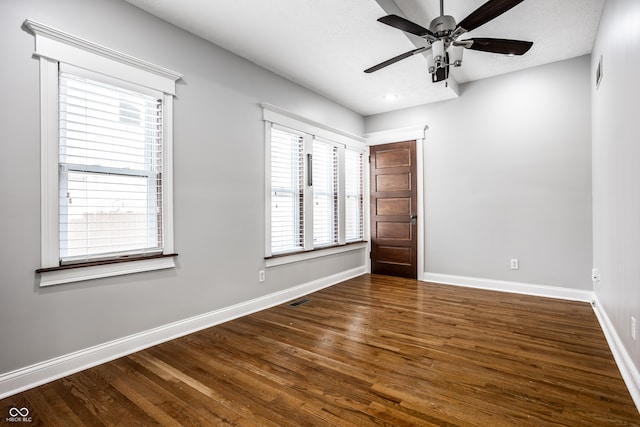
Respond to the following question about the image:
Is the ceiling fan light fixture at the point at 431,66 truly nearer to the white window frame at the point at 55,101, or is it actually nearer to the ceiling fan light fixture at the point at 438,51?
the ceiling fan light fixture at the point at 438,51

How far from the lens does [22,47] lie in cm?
202

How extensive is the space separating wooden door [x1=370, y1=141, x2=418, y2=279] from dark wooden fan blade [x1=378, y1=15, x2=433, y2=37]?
2778 millimetres

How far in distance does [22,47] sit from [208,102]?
1330 mm

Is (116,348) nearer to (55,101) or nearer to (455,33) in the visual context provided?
(55,101)

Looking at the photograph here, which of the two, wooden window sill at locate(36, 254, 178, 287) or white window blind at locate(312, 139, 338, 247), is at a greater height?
white window blind at locate(312, 139, 338, 247)

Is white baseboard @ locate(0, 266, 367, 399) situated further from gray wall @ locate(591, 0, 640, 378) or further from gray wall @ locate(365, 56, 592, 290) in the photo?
gray wall @ locate(591, 0, 640, 378)

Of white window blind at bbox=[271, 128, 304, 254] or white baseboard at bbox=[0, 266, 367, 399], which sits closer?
white baseboard at bbox=[0, 266, 367, 399]

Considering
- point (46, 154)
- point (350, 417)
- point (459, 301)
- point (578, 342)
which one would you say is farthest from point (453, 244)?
point (46, 154)

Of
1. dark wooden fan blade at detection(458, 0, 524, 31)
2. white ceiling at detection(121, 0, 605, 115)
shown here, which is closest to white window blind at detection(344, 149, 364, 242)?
white ceiling at detection(121, 0, 605, 115)

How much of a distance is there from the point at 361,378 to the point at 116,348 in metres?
1.84

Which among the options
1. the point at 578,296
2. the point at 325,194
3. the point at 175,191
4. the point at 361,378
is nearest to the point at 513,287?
the point at 578,296

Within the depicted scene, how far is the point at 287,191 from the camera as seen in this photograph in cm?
400

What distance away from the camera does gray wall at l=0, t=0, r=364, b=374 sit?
6.54ft

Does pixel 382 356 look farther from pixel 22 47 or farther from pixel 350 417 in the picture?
pixel 22 47
